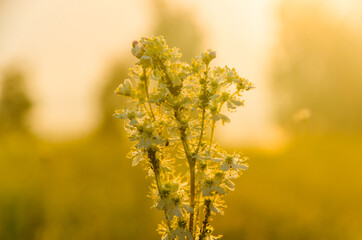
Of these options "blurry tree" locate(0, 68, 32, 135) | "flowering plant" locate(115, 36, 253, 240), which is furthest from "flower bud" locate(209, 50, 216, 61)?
"blurry tree" locate(0, 68, 32, 135)

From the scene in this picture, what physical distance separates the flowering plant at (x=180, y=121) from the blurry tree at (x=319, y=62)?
953 centimetres

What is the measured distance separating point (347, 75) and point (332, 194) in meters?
7.20

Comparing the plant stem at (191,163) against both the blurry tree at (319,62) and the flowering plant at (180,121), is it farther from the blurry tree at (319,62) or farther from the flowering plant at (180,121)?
the blurry tree at (319,62)

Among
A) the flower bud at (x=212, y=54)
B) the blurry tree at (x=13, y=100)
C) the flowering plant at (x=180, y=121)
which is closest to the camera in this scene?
the flowering plant at (x=180, y=121)

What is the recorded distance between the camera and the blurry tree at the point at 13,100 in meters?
10.2

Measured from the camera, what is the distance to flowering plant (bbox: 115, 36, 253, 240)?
208cm

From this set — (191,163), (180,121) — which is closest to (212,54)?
(180,121)

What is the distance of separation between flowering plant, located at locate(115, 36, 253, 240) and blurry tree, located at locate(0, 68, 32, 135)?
Result: 8.78 meters

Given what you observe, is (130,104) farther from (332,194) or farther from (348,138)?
(348,138)

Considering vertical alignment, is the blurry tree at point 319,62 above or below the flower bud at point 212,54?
above

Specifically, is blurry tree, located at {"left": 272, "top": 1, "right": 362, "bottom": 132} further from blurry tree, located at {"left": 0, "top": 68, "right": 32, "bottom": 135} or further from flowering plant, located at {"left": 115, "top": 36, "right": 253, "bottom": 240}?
flowering plant, located at {"left": 115, "top": 36, "right": 253, "bottom": 240}

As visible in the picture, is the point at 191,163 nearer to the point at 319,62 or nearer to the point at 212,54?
the point at 212,54

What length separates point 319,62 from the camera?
40.4ft

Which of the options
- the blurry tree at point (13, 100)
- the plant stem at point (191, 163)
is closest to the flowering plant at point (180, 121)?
the plant stem at point (191, 163)
